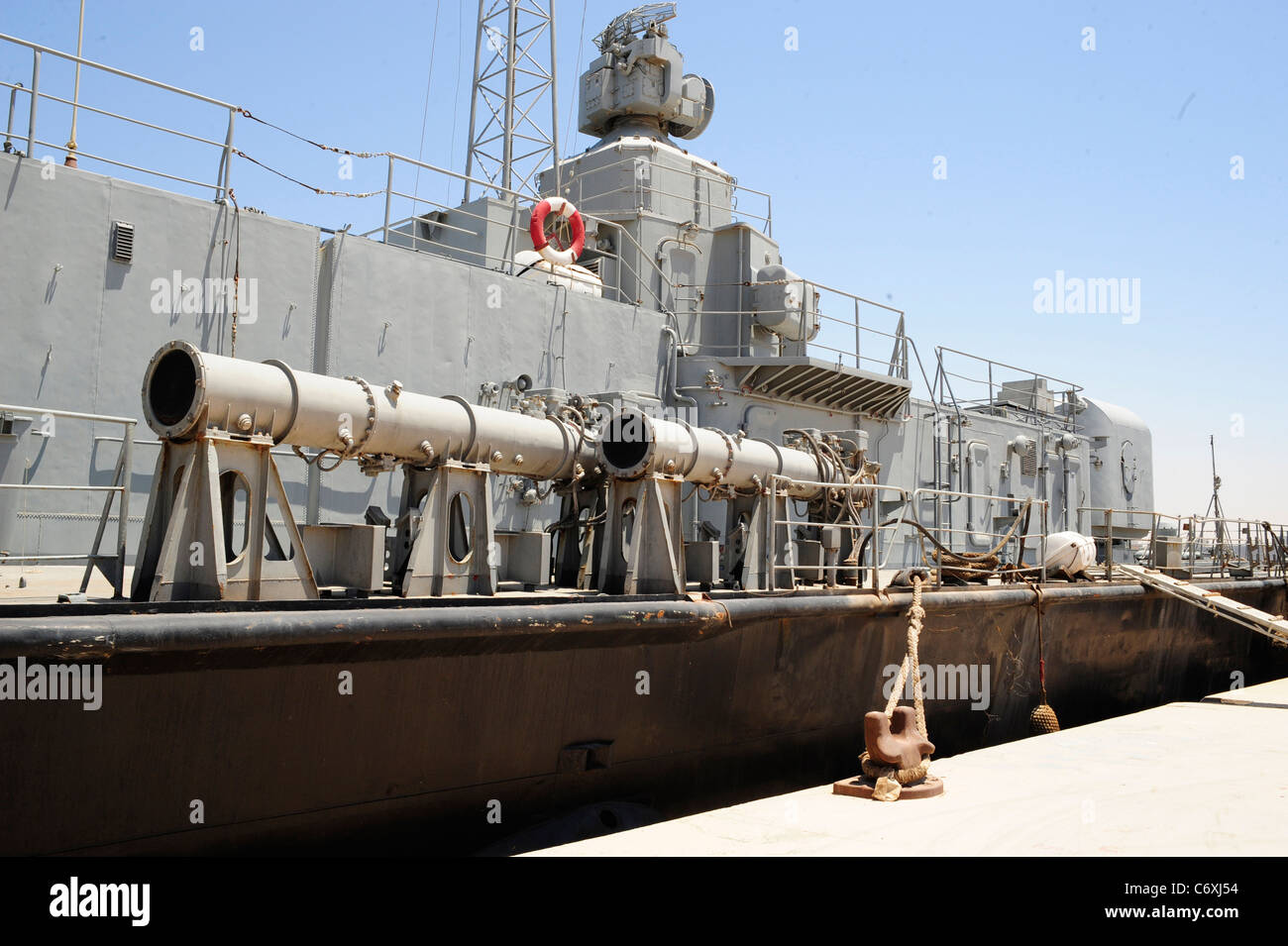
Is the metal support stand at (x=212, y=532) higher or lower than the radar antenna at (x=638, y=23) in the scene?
lower

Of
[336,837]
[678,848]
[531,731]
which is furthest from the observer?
[531,731]

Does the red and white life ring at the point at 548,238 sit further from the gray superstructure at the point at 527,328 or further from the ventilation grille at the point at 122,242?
the ventilation grille at the point at 122,242

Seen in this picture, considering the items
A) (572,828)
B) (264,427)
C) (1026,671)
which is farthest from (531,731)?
(1026,671)

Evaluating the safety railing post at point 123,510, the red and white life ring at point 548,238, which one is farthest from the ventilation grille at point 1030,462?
the safety railing post at point 123,510

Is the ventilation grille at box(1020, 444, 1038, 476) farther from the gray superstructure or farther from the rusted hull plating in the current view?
the rusted hull plating

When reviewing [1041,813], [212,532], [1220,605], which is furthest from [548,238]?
[1220,605]

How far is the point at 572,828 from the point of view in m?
5.93

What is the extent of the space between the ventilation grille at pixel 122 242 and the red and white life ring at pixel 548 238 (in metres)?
4.20

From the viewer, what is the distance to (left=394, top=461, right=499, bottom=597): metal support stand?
19.8ft

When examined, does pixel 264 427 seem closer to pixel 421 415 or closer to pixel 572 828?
pixel 421 415

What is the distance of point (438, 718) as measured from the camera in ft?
17.7

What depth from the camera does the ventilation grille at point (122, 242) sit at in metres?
7.67

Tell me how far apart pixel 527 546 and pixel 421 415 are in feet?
5.11

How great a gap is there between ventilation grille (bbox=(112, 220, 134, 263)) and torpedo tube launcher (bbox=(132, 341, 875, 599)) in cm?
223
